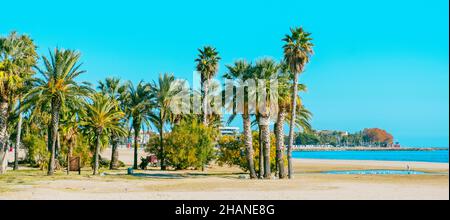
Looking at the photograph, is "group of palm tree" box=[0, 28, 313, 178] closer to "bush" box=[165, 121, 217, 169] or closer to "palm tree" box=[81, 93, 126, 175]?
"palm tree" box=[81, 93, 126, 175]

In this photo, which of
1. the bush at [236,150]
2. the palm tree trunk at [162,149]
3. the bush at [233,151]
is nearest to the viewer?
the bush at [236,150]

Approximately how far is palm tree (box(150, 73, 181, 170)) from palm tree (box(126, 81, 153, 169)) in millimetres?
838

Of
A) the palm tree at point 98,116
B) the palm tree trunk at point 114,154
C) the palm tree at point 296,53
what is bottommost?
the palm tree trunk at point 114,154

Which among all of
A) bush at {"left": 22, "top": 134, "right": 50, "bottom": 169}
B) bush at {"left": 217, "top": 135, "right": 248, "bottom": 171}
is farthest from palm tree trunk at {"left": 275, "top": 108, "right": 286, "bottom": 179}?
bush at {"left": 22, "top": 134, "right": 50, "bottom": 169}

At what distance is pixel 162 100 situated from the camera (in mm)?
56875

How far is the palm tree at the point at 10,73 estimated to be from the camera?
39534 mm

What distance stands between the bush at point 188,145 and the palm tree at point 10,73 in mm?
16615

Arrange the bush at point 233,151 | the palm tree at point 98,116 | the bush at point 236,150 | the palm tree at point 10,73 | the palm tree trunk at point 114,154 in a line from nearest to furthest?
the palm tree at point 10,73
the palm tree at point 98,116
the bush at point 236,150
the bush at point 233,151
the palm tree trunk at point 114,154

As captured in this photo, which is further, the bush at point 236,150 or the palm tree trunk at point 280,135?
the bush at point 236,150

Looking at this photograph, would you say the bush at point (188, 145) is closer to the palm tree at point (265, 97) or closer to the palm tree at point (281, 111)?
the palm tree at point (281, 111)

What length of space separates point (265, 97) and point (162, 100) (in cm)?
2035

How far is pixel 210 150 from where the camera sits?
55938 millimetres

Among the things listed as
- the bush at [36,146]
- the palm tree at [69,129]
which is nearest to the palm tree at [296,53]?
the palm tree at [69,129]
